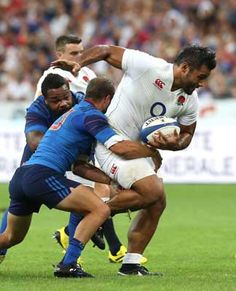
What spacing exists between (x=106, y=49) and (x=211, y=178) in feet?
37.5

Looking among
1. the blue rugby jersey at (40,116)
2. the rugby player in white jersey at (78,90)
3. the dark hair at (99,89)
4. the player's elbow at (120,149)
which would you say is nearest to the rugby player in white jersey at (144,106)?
the player's elbow at (120,149)

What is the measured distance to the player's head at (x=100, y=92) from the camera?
8.76 metres

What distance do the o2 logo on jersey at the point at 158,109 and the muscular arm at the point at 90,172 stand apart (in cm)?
71

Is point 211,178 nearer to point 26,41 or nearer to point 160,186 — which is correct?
point 26,41

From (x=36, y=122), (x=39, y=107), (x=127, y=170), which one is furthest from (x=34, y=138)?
(x=127, y=170)

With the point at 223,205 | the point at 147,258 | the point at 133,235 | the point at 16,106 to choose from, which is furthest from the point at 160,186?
the point at 16,106

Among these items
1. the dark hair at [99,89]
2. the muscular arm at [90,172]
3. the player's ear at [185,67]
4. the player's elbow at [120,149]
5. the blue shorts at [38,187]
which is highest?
the player's ear at [185,67]

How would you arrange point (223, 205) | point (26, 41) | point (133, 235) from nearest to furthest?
point (133, 235), point (223, 205), point (26, 41)

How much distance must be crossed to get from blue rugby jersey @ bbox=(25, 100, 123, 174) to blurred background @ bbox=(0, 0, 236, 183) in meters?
11.7

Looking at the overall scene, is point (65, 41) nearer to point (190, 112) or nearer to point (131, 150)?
point (190, 112)

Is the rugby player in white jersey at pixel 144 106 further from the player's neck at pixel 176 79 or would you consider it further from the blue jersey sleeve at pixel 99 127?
the blue jersey sleeve at pixel 99 127

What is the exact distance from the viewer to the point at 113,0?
25797 millimetres

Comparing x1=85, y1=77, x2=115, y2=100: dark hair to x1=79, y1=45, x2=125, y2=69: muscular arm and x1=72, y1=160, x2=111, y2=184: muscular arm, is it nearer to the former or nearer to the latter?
x1=79, y1=45, x2=125, y2=69: muscular arm

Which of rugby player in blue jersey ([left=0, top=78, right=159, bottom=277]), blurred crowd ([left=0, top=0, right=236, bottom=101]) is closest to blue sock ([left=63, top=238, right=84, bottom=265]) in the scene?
rugby player in blue jersey ([left=0, top=78, right=159, bottom=277])
